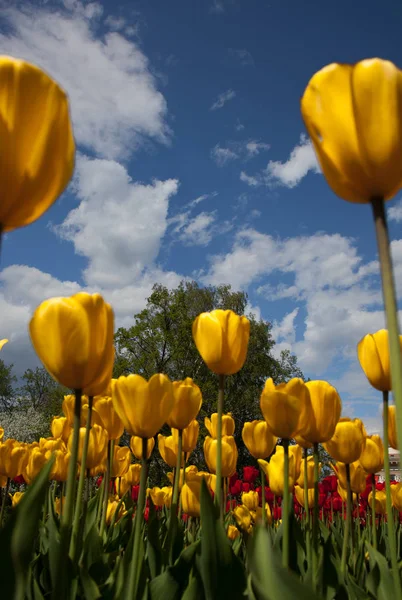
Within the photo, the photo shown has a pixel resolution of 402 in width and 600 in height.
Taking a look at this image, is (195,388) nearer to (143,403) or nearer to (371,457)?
(143,403)

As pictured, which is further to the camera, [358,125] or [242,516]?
[242,516]

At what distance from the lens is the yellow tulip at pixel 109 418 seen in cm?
227

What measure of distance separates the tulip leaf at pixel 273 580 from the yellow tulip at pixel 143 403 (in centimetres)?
66

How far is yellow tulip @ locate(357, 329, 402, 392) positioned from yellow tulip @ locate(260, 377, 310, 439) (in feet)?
0.87

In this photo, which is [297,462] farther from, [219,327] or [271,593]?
[271,593]

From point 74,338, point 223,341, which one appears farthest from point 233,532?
point 74,338

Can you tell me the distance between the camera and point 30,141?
888mm

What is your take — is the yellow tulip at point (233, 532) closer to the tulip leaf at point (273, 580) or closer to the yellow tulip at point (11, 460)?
the yellow tulip at point (11, 460)

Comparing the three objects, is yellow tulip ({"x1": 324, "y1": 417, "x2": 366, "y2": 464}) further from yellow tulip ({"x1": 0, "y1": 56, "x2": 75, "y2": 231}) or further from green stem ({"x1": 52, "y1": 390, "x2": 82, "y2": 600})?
yellow tulip ({"x1": 0, "y1": 56, "x2": 75, "y2": 231})

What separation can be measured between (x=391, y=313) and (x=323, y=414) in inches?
47.9

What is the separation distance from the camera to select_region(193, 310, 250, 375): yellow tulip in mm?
1894

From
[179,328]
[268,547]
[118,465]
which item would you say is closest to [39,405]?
[179,328]

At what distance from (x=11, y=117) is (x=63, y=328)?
522 millimetres

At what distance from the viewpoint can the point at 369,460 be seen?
2.85m
